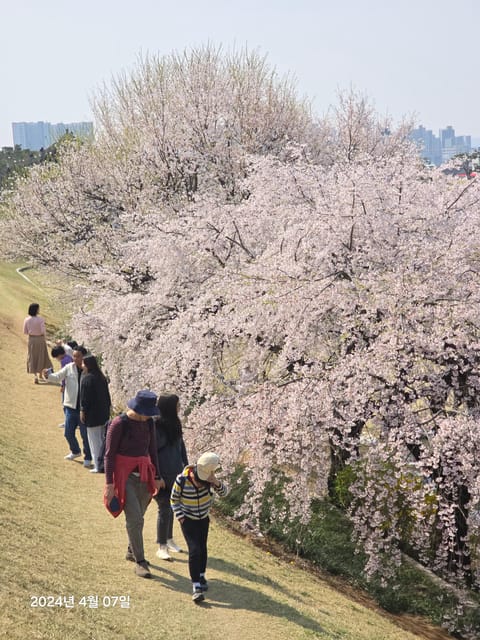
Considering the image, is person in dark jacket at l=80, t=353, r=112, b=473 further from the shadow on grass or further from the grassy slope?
the shadow on grass

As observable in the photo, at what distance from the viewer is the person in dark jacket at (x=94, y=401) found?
9953 millimetres

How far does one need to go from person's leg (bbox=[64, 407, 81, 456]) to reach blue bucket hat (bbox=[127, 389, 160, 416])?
4.90 metres

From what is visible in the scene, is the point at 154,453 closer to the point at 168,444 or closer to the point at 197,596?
the point at 168,444

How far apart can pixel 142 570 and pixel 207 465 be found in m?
1.49

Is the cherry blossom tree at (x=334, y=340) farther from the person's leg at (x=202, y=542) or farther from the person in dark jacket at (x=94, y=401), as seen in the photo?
the person's leg at (x=202, y=542)

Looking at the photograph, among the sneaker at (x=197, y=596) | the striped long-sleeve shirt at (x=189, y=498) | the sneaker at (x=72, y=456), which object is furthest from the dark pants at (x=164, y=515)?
the sneaker at (x=72, y=456)

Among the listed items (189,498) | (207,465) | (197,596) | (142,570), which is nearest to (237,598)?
(197,596)

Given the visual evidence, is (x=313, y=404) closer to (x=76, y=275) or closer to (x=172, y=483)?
(x=172, y=483)

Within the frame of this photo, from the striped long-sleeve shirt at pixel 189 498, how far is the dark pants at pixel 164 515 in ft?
2.19

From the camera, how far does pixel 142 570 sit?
23.5 feet

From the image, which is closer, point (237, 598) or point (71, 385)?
point (237, 598)

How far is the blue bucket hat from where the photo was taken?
6594 millimetres

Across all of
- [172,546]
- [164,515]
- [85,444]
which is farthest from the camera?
[85,444]

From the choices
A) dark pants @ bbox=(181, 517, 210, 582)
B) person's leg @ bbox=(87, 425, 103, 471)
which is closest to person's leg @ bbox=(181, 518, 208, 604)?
dark pants @ bbox=(181, 517, 210, 582)
